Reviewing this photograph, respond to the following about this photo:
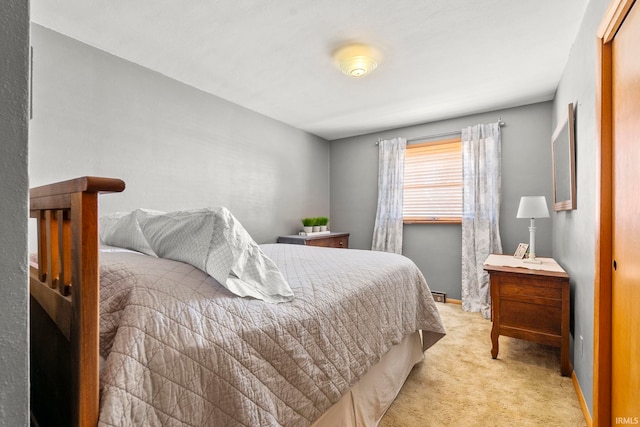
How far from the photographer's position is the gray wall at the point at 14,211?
1.53 ft

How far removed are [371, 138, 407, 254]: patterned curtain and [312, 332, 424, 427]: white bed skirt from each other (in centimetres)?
224

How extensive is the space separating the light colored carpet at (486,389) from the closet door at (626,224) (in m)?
0.49

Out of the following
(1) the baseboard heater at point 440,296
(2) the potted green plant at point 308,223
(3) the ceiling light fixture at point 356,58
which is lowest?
(1) the baseboard heater at point 440,296

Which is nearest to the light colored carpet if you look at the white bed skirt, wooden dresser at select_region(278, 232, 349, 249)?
the white bed skirt

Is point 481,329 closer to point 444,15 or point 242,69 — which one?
point 444,15

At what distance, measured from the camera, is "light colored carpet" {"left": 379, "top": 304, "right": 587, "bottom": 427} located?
1709 mm

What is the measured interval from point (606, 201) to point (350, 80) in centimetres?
218

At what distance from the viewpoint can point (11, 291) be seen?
473 millimetres

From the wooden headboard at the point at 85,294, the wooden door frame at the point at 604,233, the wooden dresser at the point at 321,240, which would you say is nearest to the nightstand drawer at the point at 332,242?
the wooden dresser at the point at 321,240

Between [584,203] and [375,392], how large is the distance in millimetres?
1709

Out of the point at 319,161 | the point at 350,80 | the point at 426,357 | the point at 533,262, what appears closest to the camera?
the point at 426,357

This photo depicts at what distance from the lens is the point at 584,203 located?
1.89 meters

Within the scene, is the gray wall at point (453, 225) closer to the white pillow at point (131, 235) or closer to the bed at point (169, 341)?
the bed at point (169, 341)

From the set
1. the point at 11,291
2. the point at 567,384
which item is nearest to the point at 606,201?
the point at 567,384
